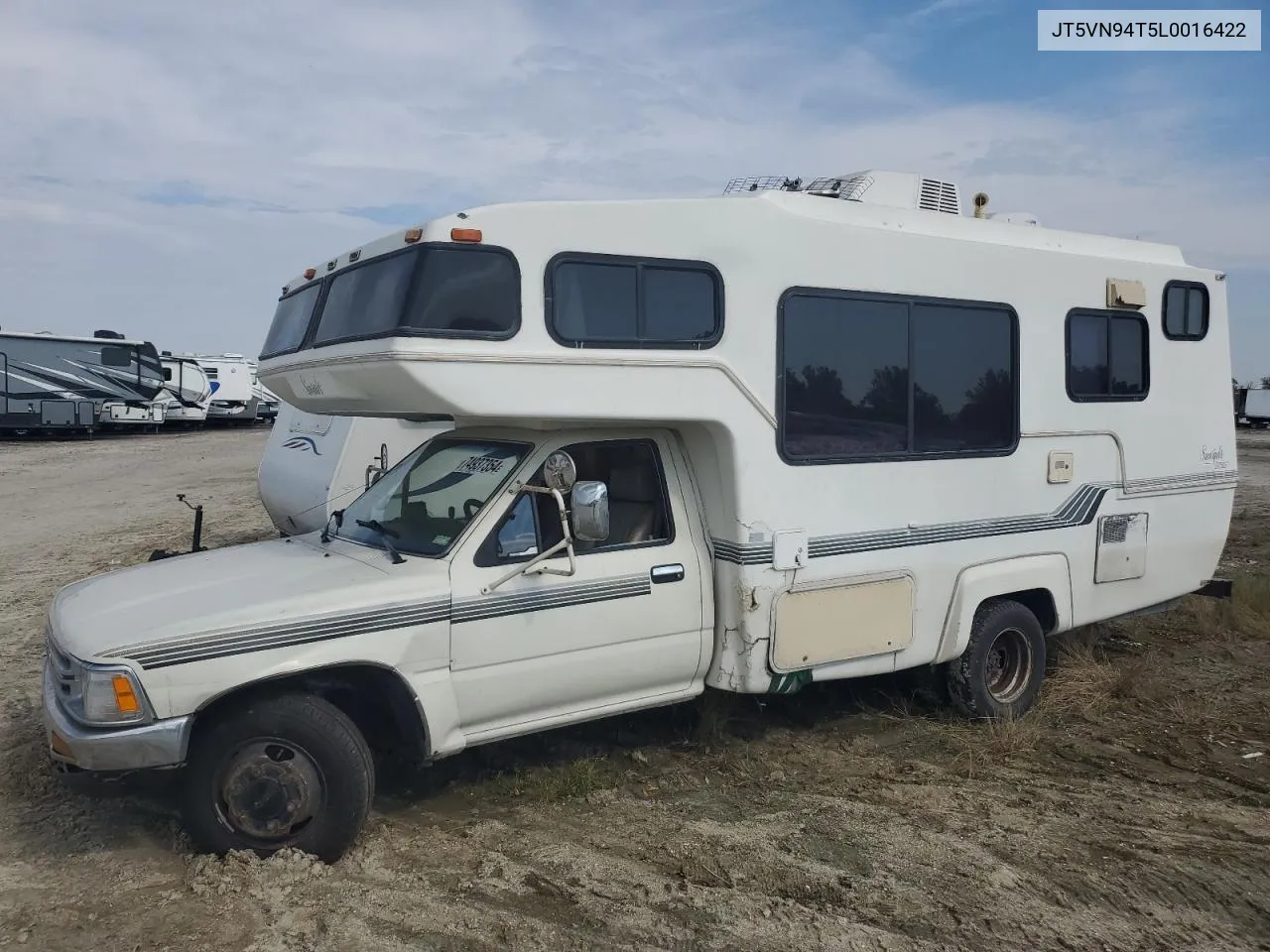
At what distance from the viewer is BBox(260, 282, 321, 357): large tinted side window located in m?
5.49

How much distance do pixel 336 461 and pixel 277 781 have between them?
4680 millimetres

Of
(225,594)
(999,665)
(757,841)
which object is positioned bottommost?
(757,841)

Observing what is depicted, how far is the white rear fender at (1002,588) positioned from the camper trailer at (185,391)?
1273 inches

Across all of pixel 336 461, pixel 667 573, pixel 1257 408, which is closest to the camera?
pixel 667 573

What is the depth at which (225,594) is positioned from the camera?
4418 millimetres

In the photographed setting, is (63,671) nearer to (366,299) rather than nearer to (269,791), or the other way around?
(269,791)

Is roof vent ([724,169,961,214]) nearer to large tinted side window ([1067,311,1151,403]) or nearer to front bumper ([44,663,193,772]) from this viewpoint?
large tinted side window ([1067,311,1151,403])

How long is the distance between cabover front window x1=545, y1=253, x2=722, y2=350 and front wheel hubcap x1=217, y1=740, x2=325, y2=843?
213 centimetres

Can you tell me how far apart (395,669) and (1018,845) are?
285 centimetres

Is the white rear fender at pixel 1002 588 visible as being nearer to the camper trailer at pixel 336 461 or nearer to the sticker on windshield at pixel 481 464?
the sticker on windshield at pixel 481 464

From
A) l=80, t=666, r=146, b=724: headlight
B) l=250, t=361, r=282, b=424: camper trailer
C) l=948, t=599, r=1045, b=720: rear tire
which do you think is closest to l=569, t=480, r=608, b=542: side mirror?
l=80, t=666, r=146, b=724: headlight

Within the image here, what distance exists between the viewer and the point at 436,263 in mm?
4469

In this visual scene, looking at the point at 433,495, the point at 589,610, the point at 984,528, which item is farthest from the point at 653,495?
the point at 984,528

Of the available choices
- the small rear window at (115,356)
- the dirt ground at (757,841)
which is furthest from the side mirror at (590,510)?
the small rear window at (115,356)
